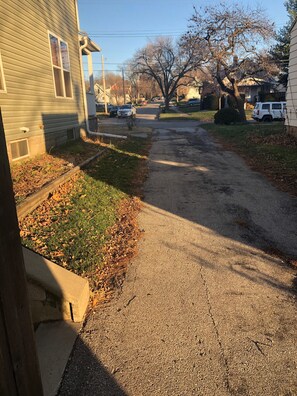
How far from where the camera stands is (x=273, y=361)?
2.32 metres

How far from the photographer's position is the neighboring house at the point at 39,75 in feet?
24.6

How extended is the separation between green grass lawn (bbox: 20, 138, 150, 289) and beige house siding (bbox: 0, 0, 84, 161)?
2.09m

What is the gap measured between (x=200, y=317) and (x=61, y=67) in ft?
35.9

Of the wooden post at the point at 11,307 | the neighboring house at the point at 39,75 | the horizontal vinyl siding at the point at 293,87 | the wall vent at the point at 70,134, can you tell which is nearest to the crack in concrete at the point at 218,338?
the wooden post at the point at 11,307

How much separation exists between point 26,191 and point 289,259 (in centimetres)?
431

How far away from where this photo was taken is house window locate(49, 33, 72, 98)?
36.1 ft

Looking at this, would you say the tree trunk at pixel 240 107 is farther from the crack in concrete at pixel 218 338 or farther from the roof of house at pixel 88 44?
the crack in concrete at pixel 218 338

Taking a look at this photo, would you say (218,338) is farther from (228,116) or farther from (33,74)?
(228,116)

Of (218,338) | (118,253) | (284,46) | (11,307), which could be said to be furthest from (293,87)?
(284,46)

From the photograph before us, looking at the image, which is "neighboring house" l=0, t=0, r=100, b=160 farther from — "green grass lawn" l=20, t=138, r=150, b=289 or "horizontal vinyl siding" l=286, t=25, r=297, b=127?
"horizontal vinyl siding" l=286, t=25, r=297, b=127

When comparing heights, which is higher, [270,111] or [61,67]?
[61,67]

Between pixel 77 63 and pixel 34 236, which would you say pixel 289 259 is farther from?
pixel 77 63

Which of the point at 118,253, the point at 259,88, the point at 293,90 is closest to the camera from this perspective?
the point at 118,253

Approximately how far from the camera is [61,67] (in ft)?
37.5
